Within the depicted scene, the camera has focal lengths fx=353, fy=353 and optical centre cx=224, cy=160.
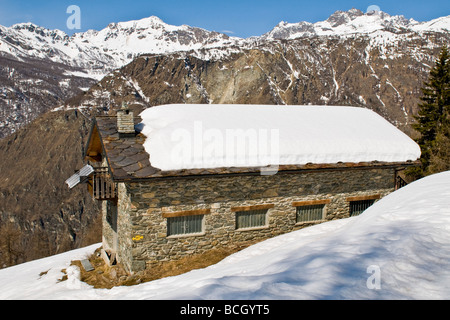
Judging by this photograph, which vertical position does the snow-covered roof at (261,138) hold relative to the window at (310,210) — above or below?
above

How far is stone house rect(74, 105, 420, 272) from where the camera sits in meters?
10.7

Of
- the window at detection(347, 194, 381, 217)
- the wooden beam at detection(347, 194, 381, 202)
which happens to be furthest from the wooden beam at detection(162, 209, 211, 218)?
the window at detection(347, 194, 381, 217)

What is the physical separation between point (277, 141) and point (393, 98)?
166737 millimetres

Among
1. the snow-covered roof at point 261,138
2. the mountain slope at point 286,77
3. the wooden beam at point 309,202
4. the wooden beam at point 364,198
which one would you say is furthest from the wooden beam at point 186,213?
the mountain slope at point 286,77

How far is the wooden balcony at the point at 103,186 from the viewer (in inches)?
466

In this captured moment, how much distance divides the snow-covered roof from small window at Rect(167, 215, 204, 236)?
1.69 metres

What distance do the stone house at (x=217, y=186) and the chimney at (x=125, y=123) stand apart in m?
0.03

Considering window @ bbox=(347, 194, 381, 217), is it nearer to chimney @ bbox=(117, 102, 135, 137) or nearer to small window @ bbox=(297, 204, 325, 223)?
small window @ bbox=(297, 204, 325, 223)

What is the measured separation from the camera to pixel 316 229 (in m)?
11.0

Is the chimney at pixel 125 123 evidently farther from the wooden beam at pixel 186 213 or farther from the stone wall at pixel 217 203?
the wooden beam at pixel 186 213

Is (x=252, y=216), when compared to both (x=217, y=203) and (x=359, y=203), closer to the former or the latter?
(x=217, y=203)

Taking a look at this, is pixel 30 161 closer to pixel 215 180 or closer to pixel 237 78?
pixel 237 78

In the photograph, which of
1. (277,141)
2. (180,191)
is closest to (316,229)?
(277,141)

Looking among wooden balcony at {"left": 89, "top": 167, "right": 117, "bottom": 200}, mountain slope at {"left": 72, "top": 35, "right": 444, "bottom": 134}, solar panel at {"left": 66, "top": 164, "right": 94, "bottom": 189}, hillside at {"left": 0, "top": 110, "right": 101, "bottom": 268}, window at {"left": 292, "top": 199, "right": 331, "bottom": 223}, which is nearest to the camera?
wooden balcony at {"left": 89, "top": 167, "right": 117, "bottom": 200}
